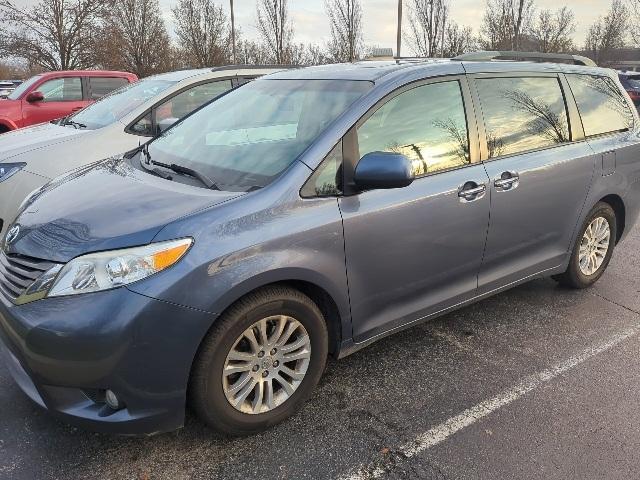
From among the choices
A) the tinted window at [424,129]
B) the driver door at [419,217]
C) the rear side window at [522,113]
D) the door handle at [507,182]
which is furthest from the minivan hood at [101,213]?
the rear side window at [522,113]

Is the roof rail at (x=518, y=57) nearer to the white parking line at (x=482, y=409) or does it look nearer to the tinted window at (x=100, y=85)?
the white parking line at (x=482, y=409)

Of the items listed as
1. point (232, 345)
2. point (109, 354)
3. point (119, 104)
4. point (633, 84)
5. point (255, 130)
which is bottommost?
point (633, 84)

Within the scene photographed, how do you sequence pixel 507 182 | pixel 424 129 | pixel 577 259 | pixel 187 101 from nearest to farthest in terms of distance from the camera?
pixel 424 129
pixel 507 182
pixel 577 259
pixel 187 101

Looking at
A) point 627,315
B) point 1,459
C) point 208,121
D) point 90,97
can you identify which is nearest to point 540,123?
point 627,315

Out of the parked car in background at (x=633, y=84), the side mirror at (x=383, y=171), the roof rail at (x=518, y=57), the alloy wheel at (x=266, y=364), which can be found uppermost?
the roof rail at (x=518, y=57)

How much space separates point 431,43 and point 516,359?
26.5 meters

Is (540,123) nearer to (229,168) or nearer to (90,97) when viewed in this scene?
(229,168)

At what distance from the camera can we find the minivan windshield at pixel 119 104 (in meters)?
5.66

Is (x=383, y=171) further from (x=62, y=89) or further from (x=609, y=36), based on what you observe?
(x=609, y=36)

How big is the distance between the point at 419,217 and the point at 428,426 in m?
1.06

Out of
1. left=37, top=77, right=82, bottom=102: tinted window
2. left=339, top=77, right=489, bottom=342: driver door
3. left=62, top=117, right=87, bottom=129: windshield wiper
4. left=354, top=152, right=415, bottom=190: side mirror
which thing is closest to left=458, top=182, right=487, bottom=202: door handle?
left=339, top=77, right=489, bottom=342: driver door

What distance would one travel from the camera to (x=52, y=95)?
9.29 meters

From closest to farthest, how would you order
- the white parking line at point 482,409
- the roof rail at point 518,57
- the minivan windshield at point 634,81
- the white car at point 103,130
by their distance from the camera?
the white parking line at point 482,409 → the roof rail at point 518,57 → the white car at point 103,130 → the minivan windshield at point 634,81

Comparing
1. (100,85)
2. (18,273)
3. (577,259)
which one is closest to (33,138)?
(18,273)
